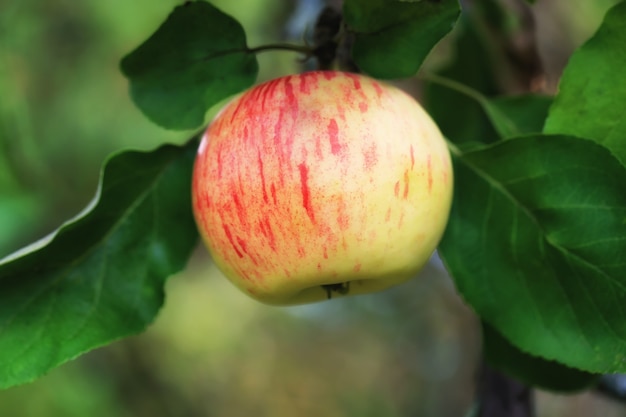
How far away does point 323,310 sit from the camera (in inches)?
104

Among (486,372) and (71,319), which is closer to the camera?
(71,319)

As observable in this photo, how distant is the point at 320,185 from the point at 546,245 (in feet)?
0.69

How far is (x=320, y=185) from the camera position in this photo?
0.50 m

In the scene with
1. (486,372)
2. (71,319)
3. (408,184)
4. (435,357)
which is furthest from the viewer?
(435,357)

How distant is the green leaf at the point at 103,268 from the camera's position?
2.00ft

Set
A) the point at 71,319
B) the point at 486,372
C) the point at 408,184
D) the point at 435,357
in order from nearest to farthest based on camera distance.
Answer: the point at 408,184 → the point at 71,319 → the point at 486,372 → the point at 435,357

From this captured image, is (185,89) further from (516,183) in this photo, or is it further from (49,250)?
(516,183)

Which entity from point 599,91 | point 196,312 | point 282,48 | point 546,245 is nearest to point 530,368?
point 546,245

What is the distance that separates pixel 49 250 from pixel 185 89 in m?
0.18

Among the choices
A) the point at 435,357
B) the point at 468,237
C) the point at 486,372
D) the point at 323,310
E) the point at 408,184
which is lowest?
the point at 435,357

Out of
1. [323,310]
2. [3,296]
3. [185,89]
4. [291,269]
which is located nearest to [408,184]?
[291,269]

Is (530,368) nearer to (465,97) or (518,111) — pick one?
(518,111)

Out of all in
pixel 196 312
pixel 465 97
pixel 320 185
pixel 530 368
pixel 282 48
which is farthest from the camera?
pixel 196 312

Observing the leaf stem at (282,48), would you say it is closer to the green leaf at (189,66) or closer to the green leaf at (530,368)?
the green leaf at (189,66)
